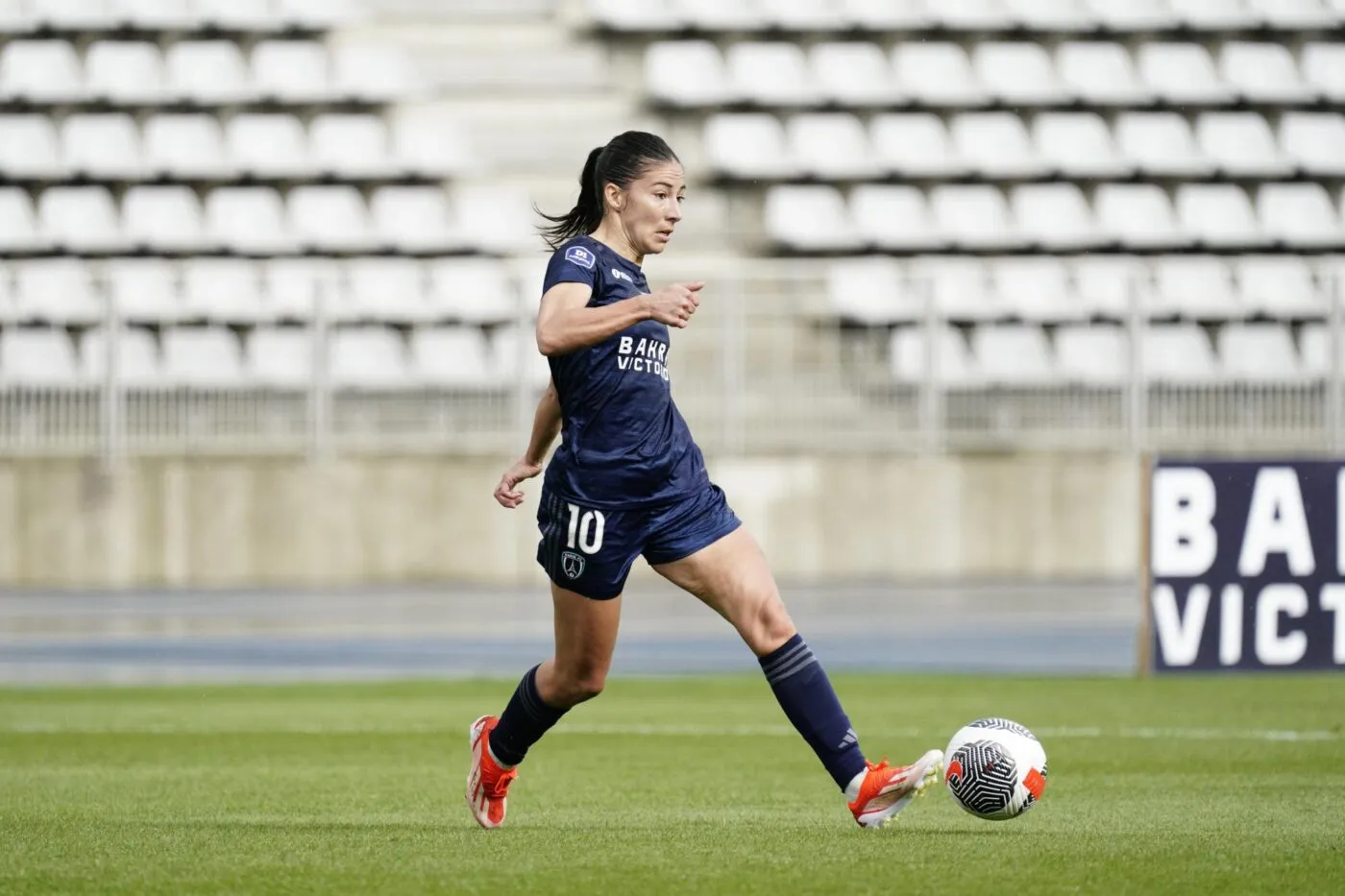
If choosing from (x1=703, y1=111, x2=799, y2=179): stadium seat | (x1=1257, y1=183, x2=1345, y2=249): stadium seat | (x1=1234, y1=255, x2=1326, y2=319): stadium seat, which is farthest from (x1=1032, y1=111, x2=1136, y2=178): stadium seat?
(x1=703, y1=111, x2=799, y2=179): stadium seat

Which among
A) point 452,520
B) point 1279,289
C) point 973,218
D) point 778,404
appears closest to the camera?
point 778,404

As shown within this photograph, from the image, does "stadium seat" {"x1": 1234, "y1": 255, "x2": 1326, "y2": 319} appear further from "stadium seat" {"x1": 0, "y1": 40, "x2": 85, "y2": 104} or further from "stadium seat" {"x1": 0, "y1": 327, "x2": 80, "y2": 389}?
"stadium seat" {"x1": 0, "y1": 40, "x2": 85, "y2": 104}

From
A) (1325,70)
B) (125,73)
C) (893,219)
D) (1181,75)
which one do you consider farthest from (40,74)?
(1325,70)

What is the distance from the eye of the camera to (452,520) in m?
20.6

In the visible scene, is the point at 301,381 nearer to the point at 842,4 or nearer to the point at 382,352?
the point at 382,352

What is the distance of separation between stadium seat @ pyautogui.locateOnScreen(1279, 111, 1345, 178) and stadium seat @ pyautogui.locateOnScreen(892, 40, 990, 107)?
3.69m

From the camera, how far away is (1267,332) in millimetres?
22062

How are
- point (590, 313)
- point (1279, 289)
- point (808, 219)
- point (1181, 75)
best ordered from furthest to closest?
1. point (1181, 75)
2. point (808, 219)
3. point (1279, 289)
4. point (590, 313)

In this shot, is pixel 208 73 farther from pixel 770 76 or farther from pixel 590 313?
pixel 590 313

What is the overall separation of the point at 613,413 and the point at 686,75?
19.7 meters

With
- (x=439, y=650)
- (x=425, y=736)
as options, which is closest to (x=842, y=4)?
(x=439, y=650)

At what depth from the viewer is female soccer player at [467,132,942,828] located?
→ 6.06 m

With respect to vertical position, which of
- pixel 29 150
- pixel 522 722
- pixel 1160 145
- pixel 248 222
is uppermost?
pixel 1160 145

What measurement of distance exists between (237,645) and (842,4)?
13797 millimetres
